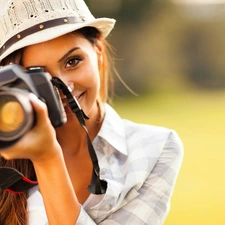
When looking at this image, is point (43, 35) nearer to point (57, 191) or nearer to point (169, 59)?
point (57, 191)

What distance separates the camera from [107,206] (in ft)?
4.24

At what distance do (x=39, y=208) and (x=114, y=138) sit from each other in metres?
0.21

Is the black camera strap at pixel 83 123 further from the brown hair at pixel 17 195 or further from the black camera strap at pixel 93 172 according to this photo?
the brown hair at pixel 17 195

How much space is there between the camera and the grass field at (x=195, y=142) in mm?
3291

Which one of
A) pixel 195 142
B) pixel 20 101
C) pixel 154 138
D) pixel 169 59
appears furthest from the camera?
pixel 169 59

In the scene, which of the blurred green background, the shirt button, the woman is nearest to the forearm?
the woman

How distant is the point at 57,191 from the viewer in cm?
114

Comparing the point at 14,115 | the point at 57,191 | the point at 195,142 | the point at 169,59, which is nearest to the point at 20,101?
the point at 14,115

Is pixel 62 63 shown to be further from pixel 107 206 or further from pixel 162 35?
pixel 162 35

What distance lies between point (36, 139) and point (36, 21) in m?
0.39

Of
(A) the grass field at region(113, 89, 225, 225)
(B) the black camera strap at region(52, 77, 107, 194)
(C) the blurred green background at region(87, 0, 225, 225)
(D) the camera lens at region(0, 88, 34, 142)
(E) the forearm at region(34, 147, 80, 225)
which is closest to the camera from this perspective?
(D) the camera lens at region(0, 88, 34, 142)

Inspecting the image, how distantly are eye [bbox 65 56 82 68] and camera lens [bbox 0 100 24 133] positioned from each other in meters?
0.36

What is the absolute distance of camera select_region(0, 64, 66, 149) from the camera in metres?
0.92

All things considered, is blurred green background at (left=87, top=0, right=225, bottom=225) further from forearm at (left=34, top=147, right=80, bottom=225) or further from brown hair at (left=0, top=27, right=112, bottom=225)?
forearm at (left=34, top=147, right=80, bottom=225)
